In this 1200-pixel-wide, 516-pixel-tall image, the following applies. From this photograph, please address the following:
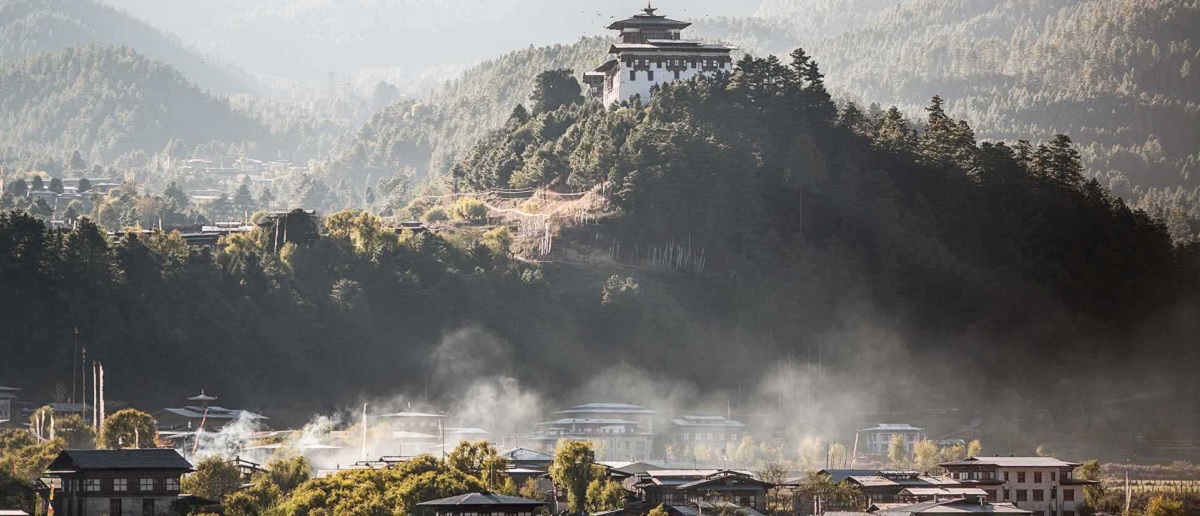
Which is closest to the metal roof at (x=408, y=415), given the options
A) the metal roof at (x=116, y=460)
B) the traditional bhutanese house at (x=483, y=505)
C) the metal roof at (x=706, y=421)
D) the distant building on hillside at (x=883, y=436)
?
the metal roof at (x=706, y=421)

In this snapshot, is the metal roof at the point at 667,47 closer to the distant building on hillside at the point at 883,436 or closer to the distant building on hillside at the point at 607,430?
the distant building on hillside at the point at 607,430

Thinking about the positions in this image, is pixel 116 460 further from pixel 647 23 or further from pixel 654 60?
pixel 647 23

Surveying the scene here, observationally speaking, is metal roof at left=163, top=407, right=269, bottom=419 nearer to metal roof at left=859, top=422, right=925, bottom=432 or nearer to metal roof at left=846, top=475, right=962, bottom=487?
metal roof at left=859, top=422, right=925, bottom=432

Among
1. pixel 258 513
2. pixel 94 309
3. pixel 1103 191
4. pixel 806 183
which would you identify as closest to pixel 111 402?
pixel 94 309

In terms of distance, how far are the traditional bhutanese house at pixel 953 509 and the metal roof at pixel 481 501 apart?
1680 centimetres

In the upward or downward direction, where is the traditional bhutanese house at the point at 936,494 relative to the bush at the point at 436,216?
downward

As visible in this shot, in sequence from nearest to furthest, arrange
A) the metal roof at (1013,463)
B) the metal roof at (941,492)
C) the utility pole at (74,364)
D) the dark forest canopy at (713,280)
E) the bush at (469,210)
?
1. the metal roof at (941,492)
2. the metal roof at (1013,463)
3. the utility pole at (74,364)
4. the dark forest canopy at (713,280)
5. the bush at (469,210)

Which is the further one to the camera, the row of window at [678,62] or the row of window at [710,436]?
the row of window at [678,62]

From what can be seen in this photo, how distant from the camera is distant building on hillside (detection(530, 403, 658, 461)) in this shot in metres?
136

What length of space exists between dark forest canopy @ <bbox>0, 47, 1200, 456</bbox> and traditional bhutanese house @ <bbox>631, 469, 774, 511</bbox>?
110ft

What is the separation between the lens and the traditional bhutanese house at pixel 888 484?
359 feet

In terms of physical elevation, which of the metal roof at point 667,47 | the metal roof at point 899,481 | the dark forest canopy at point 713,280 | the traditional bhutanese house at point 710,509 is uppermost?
the metal roof at point 667,47

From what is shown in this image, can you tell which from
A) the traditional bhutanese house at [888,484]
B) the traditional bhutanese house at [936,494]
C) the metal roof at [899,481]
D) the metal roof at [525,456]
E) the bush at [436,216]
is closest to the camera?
the traditional bhutanese house at [936,494]

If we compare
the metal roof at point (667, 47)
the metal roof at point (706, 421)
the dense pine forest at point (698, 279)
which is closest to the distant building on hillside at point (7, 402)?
the dense pine forest at point (698, 279)
